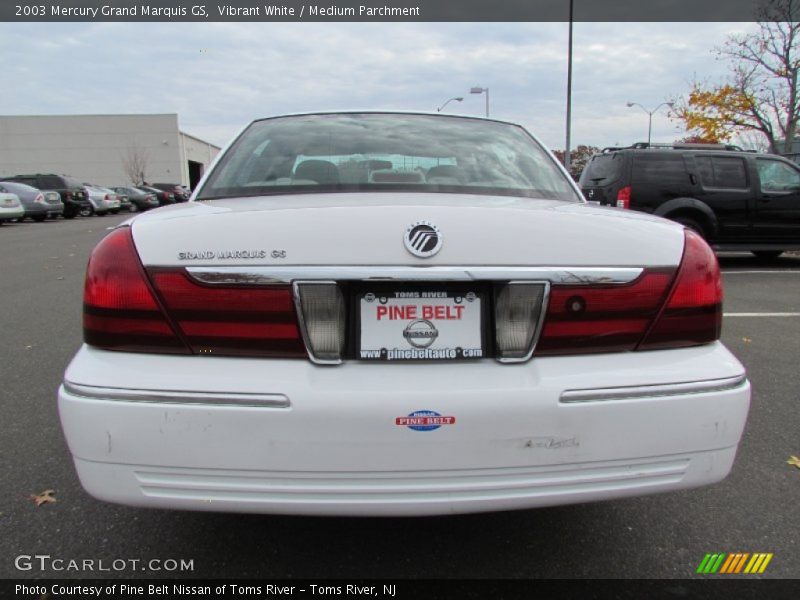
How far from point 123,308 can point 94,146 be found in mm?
69089

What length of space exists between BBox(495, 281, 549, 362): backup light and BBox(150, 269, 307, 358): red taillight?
571mm

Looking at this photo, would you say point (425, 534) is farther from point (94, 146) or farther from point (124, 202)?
point (94, 146)

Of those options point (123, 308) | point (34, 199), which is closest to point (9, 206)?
point (34, 199)

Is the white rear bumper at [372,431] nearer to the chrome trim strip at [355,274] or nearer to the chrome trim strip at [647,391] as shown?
the chrome trim strip at [647,391]

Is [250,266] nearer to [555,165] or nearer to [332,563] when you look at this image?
[332,563]

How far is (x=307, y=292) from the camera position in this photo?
1665mm

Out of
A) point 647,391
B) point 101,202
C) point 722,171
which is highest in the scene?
point 722,171

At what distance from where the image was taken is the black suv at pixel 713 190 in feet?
31.0

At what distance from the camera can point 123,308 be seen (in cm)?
171

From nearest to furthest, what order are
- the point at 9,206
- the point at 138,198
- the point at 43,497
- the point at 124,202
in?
1. the point at 43,497
2. the point at 9,206
3. the point at 124,202
4. the point at 138,198

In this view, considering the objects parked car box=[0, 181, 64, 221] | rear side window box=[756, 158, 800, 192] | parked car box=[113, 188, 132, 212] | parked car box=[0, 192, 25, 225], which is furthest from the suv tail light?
parked car box=[113, 188, 132, 212]

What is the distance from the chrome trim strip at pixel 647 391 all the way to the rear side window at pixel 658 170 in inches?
331

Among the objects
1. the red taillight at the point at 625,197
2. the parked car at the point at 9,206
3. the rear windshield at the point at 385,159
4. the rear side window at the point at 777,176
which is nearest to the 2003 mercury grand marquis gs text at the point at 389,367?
the rear windshield at the point at 385,159

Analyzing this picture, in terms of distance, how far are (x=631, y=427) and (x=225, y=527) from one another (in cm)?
157
